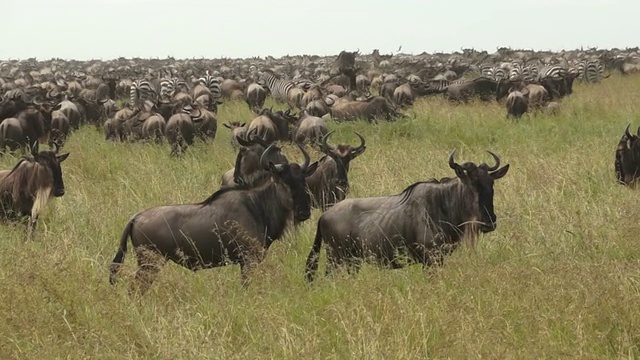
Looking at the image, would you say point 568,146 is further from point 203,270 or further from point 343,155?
point 203,270

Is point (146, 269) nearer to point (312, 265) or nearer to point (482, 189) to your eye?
point (312, 265)

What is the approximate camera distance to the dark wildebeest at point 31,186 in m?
7.39

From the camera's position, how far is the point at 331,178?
26.6ft

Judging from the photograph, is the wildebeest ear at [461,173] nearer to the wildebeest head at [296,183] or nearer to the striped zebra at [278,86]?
the wildebeest head at [296,183]

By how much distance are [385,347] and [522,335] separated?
0.86 meters

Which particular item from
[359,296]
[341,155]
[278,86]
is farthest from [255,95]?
[359,296]

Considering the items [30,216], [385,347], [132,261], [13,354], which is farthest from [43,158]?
[385,347]

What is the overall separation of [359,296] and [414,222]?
99cm

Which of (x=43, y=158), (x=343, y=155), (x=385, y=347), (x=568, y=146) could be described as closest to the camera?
(x=385, y=347)

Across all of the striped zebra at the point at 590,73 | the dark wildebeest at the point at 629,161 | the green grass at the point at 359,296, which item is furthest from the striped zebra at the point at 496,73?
the green grass at the point at 359,296

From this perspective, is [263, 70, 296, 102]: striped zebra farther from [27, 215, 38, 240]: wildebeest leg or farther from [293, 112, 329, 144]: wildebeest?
[27, 215, 38, 240]: wildebeest leg

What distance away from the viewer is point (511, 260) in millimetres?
5570

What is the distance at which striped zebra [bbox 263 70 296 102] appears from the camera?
80.0 ft

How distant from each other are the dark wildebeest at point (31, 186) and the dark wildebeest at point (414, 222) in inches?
115
